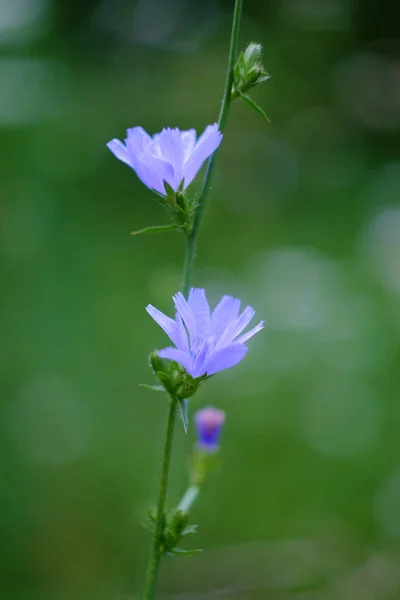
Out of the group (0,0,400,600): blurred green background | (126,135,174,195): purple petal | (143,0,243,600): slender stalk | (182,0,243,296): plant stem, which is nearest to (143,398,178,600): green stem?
(143,0,243,600): slender stalk

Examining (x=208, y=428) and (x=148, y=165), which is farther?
(x=208, y=428)

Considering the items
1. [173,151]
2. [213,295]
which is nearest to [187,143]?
[173,151]

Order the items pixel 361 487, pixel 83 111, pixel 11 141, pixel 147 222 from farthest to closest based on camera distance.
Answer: pixel 83 111 < pixel 11 141 < pixel 147 222 < pixel 361 487

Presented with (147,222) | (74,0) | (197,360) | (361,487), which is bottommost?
(361,487)

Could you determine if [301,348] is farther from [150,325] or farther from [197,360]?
[197,360]

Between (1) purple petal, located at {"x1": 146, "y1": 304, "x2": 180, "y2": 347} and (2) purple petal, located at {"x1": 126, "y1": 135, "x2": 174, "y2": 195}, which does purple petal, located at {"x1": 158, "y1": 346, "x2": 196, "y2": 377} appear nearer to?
(1) purple petal, located at {"x1": 146, "y1": 304, "x2": 180, "y2": 347}

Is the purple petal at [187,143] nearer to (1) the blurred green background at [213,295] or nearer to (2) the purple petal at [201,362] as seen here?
(2) the purple petal at [201,362]

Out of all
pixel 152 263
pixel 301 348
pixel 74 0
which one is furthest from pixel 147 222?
pixel 74 0

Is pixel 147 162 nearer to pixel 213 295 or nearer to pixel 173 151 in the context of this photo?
pixel 173 151
